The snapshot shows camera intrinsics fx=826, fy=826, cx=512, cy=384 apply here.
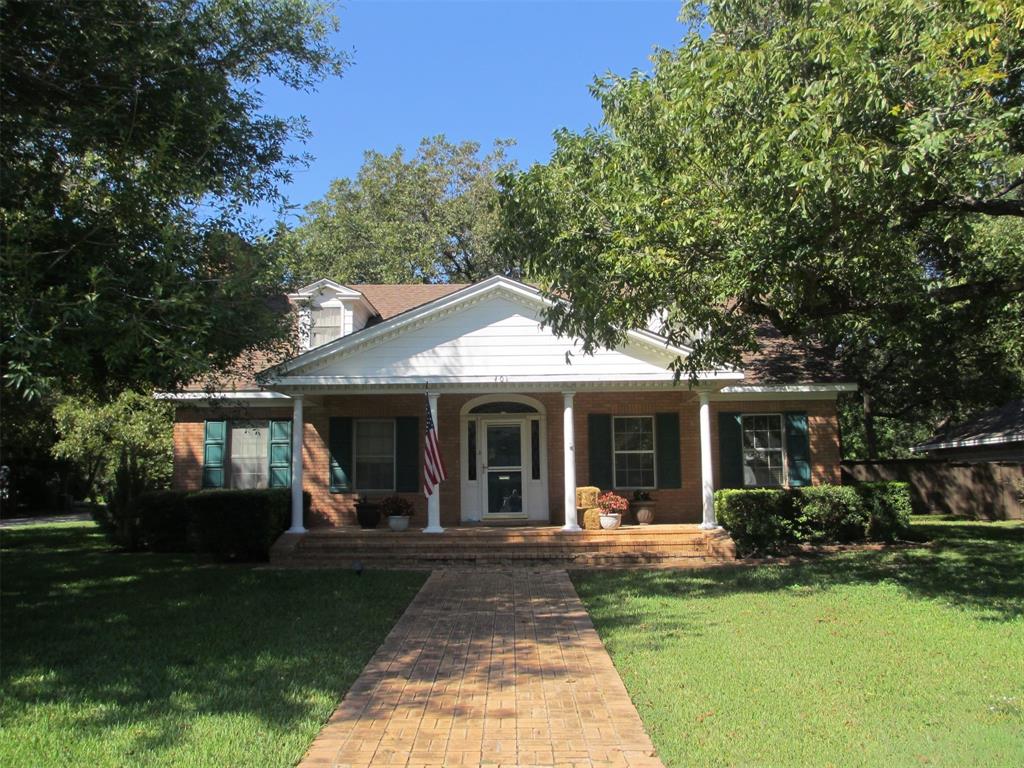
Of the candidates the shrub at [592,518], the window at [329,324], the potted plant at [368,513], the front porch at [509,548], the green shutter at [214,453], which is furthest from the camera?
Result: the window at [329,324]

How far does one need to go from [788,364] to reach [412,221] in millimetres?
20597

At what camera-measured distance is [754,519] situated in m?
14.9

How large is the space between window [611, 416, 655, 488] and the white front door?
192 centimetres

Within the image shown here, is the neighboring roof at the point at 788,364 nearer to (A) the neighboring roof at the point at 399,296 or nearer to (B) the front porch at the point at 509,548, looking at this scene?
(B) the front porch at the point at 509,548

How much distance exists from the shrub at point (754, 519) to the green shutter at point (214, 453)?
10.2m

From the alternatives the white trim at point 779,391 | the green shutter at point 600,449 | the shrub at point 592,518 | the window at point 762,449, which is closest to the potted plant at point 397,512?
the shrub at point 592,518

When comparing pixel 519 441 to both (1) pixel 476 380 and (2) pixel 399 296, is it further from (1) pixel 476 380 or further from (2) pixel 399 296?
(2) pixel 399 296

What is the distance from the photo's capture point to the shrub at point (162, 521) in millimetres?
16328

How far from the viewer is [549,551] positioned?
14695mm

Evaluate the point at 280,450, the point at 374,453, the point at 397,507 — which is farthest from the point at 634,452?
the point at 280,450

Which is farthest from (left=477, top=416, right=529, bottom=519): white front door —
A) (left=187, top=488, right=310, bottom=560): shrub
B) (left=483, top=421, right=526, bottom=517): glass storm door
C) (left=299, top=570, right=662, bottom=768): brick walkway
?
(left=299, top=570, right=662, bottom=768): brick walkway

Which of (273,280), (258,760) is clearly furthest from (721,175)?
(258,760)

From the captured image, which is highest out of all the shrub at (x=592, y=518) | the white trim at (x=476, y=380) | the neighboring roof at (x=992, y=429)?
the white trim at (x=476, y=380)

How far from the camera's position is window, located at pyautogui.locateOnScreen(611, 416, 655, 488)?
17.2 m
